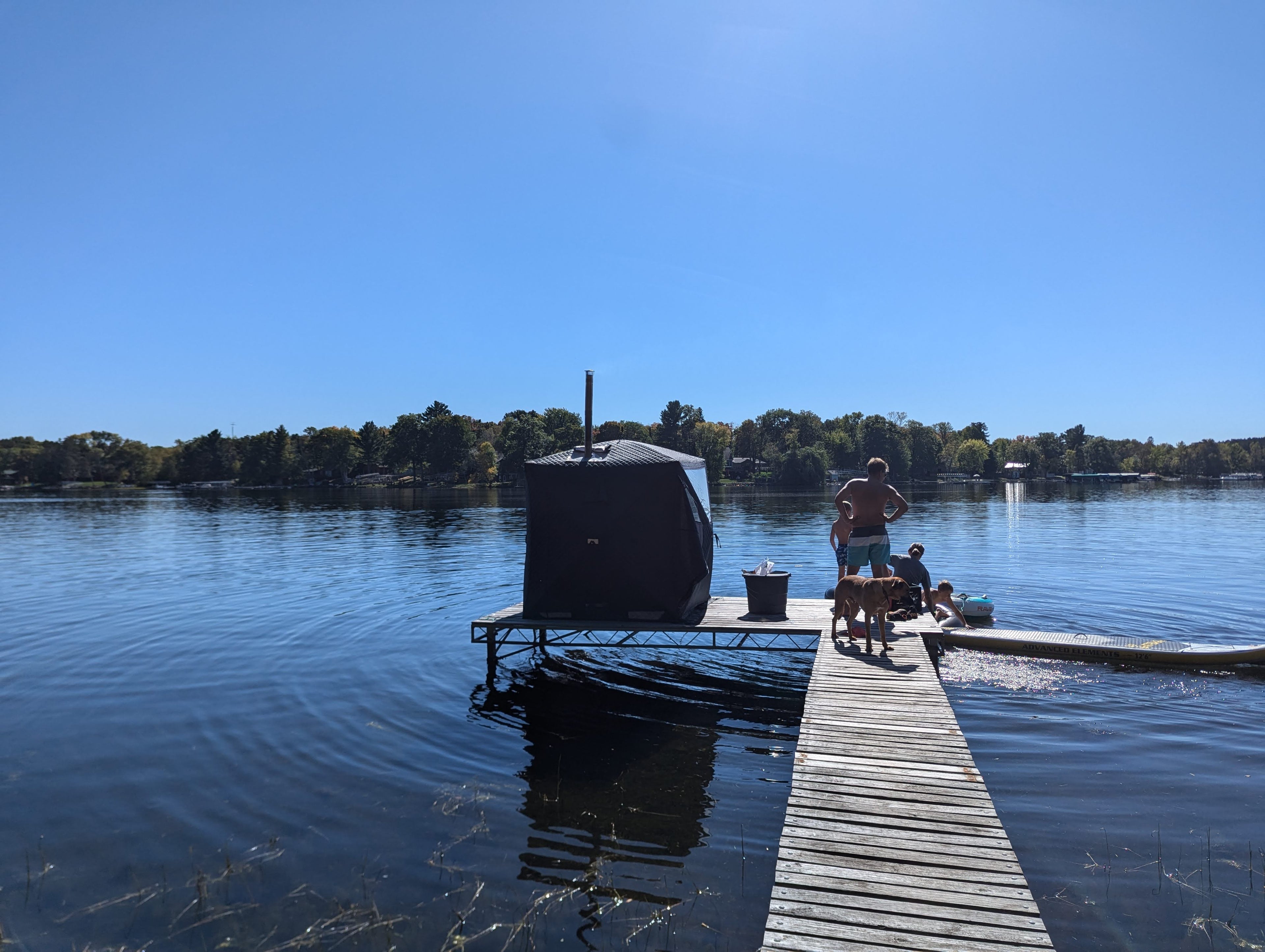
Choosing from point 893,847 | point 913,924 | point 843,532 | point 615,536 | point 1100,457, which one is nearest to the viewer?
point 913,924

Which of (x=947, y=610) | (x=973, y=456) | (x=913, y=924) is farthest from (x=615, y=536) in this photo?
(x=973, y=456)

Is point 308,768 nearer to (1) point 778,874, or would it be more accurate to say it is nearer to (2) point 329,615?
(1) point 778,874

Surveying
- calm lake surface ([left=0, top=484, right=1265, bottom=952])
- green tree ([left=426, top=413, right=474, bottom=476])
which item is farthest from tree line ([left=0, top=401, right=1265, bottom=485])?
calm lake surface ([left=0, top=484, right=1265, bottom=952])

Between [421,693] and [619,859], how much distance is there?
23.0 feet

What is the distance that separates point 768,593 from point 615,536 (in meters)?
3.03

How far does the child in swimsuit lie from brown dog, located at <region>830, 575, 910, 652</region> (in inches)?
43.4

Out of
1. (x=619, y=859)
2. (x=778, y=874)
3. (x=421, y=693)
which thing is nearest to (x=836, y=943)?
(x=778, y=874)

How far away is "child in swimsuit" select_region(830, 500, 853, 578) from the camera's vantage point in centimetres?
1225

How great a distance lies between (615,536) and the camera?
41.0 feet

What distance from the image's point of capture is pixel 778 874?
4965 mm

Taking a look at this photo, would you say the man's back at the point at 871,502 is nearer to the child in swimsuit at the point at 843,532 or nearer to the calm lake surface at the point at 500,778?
the child in swimsuit at the point at 843,532

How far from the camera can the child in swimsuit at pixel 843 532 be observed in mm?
12250

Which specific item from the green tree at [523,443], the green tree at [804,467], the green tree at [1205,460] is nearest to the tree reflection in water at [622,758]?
the green tree at [523,443]

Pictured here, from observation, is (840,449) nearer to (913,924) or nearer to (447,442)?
(447,442)
